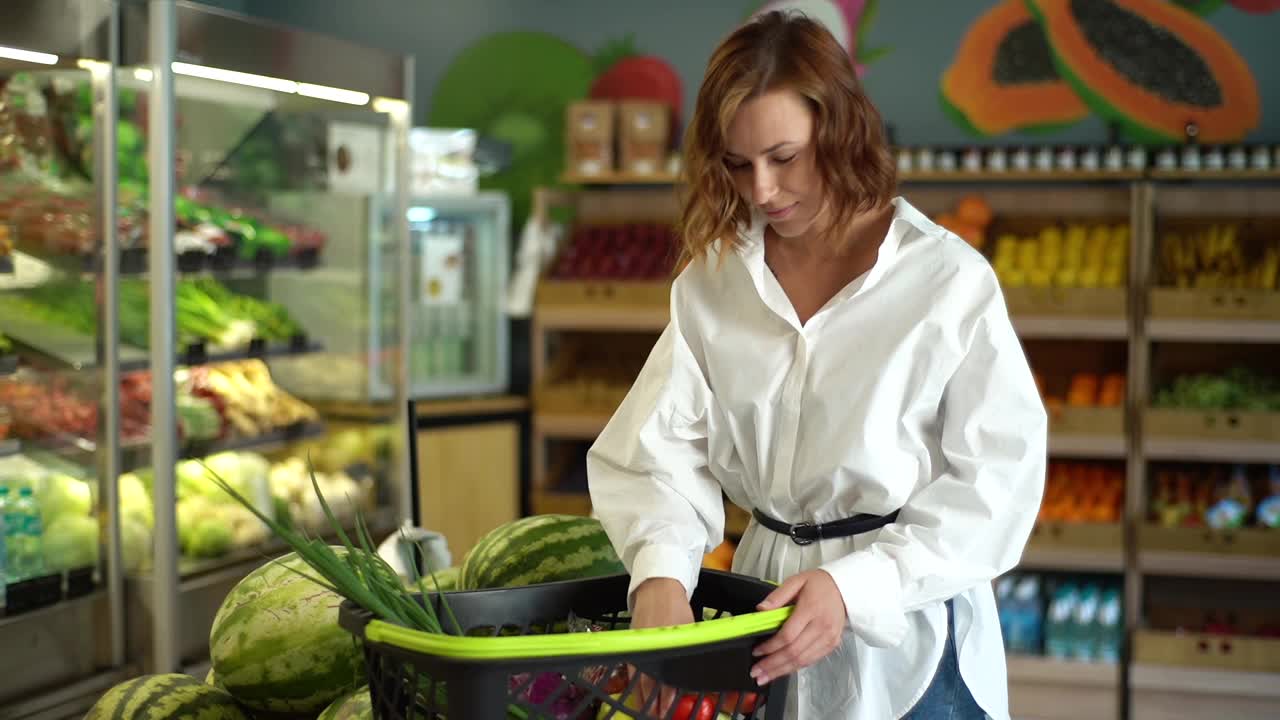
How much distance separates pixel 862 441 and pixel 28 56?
245cm

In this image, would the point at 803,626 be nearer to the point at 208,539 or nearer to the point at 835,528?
the point at 835,528

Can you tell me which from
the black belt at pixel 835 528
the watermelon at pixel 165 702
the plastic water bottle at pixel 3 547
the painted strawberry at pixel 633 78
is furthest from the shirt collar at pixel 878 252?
the painted strawberry at pixel 633 78

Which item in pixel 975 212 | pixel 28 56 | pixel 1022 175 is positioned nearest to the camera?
pixel 28 56

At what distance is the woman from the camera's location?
4.36 ft

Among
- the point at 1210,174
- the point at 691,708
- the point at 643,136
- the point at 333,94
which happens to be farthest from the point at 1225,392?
the point at 691,708

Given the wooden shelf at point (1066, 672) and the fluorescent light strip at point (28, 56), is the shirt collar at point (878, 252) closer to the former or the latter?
the fluorescent light strip at point (28, 56)

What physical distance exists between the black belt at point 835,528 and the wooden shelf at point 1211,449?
12.3ft

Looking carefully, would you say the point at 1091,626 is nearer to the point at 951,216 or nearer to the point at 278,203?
the point at 951,216

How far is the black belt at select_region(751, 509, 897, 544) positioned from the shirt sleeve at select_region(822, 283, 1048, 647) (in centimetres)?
2

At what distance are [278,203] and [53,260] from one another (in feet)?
3.24

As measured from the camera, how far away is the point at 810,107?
1350mm

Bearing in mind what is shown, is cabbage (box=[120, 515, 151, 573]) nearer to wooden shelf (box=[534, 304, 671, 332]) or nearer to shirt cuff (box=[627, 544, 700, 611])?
wooden shelf (box=[534, 304, 671, 332])

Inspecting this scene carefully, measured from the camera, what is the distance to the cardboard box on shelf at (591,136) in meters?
5.54

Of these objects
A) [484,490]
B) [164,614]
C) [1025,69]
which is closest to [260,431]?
[164,614]
